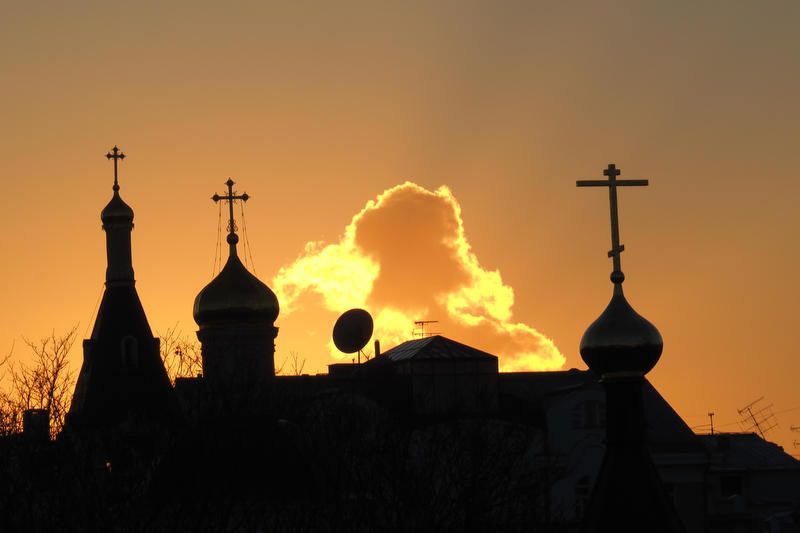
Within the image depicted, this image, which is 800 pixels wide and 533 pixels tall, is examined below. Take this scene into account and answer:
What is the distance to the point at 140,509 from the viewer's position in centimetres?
3266

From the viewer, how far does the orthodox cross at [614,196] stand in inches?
958

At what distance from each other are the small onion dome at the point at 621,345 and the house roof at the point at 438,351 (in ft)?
127

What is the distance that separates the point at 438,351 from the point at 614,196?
38737mm

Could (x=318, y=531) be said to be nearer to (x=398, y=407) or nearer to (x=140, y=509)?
(x=140, y=509)

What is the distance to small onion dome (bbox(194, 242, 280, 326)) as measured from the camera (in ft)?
206

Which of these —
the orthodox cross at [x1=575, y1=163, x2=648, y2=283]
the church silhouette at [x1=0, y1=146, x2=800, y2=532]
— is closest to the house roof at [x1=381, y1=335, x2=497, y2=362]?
the church silhouette at [x1=0, y1=146, x2=800, y2=532]

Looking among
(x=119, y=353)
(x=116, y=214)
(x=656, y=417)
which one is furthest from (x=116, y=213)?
(x=656, y=417)

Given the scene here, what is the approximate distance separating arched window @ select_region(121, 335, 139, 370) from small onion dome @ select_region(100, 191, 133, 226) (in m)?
3.46

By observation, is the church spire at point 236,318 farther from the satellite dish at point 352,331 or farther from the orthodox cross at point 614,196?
the orthodox cross at point 614,196

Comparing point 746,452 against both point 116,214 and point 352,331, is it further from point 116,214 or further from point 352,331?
point 116,214

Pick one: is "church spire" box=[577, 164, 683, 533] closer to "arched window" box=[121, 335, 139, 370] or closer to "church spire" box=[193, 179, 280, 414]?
"arched window" box=[121, 335, 139, 370]

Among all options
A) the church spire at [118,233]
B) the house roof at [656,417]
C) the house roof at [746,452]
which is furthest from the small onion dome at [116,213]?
the house roof at [746,452]

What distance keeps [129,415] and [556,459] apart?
1169 centimetres

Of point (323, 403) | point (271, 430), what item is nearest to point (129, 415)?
point (323, 403)
